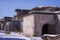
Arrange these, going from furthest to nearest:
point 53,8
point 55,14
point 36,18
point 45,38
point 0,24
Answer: point 0,24 → point 53,8 → point 55,14 → point 36,18 → point 45,38

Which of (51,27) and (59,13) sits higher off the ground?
(59,13)

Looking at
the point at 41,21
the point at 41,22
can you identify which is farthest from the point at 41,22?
the point at 41,21

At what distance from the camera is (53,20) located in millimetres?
20312

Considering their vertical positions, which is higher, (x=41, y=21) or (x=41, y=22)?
(x=41, y=21)

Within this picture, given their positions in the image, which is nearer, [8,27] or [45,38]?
[45,38]

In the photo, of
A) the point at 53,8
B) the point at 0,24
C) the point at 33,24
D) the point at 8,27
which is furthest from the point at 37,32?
the point at 0,24

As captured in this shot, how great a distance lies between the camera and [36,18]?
763 inches

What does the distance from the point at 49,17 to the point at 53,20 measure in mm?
709

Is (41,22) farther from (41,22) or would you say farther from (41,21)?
(41,21)

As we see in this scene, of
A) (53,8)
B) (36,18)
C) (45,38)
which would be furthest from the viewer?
(53,8)

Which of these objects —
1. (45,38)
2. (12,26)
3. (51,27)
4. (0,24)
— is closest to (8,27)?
(12,26)

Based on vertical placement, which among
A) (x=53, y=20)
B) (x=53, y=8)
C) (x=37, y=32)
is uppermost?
(x=53, y=8)

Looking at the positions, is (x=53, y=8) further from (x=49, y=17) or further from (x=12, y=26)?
(x=12, y=26)

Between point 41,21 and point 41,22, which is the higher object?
point 41,21
